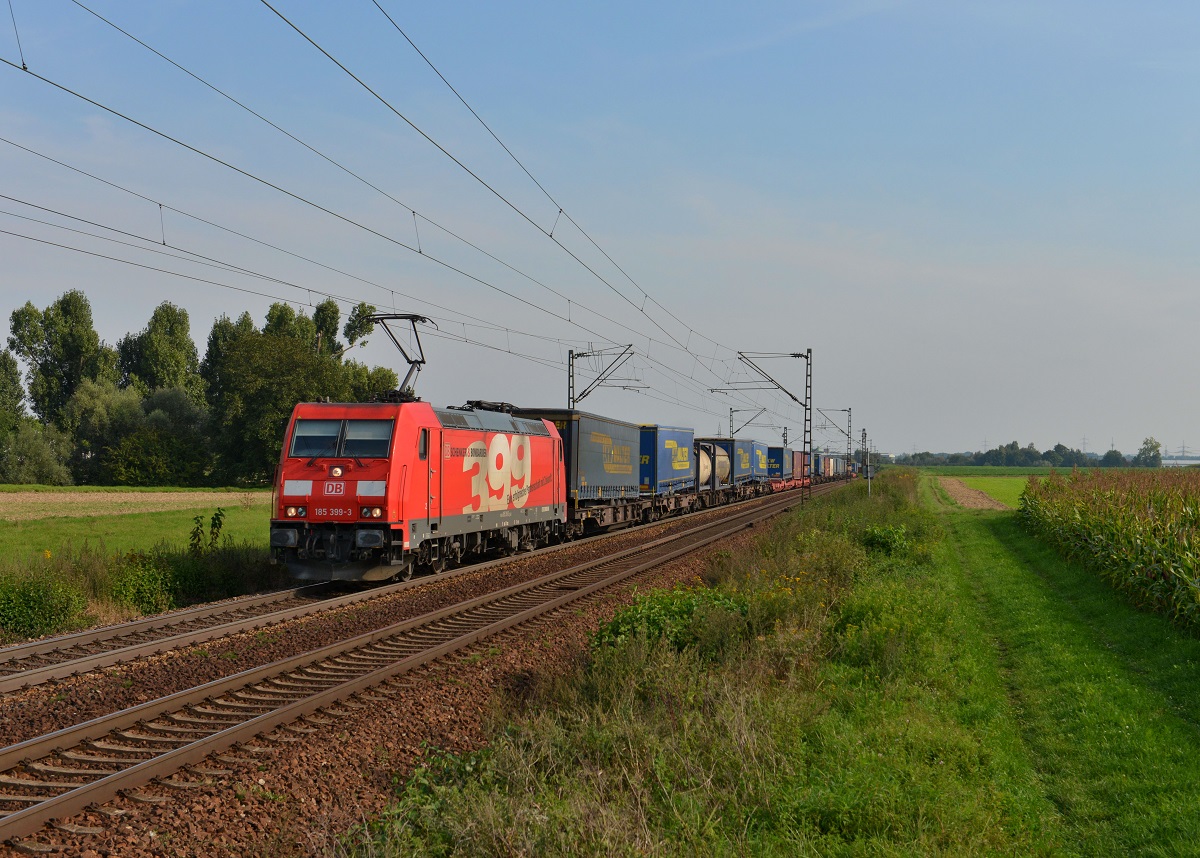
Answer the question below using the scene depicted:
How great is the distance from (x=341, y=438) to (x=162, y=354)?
64396mm

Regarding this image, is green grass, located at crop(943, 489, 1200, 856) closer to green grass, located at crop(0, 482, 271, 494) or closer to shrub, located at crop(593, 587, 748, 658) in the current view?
shrub, located at crop(593, 587, 748, 658)

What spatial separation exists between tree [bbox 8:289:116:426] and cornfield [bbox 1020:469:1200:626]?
67.0 metres

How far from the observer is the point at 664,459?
33906 millimetres

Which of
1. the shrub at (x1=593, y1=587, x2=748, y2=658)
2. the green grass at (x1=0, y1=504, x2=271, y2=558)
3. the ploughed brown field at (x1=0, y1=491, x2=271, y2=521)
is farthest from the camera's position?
the ploughed brown field at (x1=0, y1=491, x2=271, y2=521)

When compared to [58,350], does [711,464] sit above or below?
below

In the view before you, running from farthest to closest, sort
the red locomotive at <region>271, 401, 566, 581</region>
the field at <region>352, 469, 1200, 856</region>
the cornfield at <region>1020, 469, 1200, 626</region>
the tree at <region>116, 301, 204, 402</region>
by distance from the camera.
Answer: the tree at <region>116, 301, 204, 402</region> → the red locomotive at <region>271, 401, 566, 581</region> → the cornfield at <region>1020, 469, 1200, 626</region> → the field at <region>352, 469, 1200, 856</region>

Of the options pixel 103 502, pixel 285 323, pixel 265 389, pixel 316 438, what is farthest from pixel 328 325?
pixel 316 438

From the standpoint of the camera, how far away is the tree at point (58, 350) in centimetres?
6469

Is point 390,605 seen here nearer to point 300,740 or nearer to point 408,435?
point 408,435

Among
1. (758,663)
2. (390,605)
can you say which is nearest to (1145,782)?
(758,663)

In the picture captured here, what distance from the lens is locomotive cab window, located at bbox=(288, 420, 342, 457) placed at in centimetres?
1544

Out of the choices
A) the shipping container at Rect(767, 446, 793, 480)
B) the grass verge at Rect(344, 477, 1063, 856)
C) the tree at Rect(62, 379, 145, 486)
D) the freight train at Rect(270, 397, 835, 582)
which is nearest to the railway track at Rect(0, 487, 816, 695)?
the freight train at Rect(270, 397, 835, 582)

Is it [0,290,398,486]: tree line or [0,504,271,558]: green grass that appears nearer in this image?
[0,504,271,558]: green grass

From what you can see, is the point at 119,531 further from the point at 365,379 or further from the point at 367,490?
the point at 365,379
